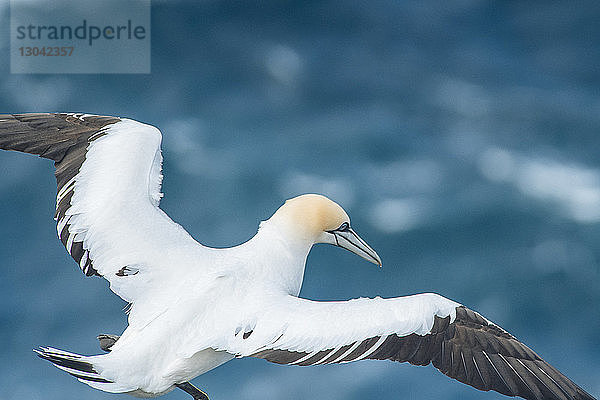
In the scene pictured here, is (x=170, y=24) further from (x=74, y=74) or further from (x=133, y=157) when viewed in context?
(x=133, y=157)

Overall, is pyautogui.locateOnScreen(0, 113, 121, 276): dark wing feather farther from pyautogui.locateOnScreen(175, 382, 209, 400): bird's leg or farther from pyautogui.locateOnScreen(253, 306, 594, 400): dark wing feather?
pyautogui.locateOnScreen(253, 306, 594, 400): dark wing feather

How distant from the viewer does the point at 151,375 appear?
6.46 m

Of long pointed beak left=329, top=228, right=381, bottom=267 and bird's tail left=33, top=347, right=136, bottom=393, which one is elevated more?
long pointed beak left=329, top=228, right=381, bottom=267

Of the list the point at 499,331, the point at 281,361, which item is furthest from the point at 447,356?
the point at 281,361

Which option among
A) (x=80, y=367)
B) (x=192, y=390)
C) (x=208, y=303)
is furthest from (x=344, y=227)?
(x=80, y=367)

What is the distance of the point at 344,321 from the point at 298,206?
1431 mm

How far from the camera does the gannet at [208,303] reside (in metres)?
6.27

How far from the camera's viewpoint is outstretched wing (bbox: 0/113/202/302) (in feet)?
23.3

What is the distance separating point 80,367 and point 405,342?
193cm

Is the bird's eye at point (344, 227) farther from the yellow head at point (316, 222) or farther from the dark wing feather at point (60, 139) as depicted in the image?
the dark wing feather at point (60, 139)

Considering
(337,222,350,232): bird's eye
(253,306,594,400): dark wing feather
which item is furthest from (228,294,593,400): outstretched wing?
(337,222,350,232): bird's eye

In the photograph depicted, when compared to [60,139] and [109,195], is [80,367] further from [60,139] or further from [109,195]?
[60,139]

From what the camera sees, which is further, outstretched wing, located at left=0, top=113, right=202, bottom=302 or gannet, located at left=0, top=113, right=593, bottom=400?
outstretched wing, located at left=0, top=113, right=202, bottom=302

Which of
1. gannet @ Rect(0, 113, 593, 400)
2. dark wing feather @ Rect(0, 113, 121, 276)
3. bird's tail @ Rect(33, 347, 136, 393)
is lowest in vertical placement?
bird's tail @ Rect(33, 347, 136, 393)
